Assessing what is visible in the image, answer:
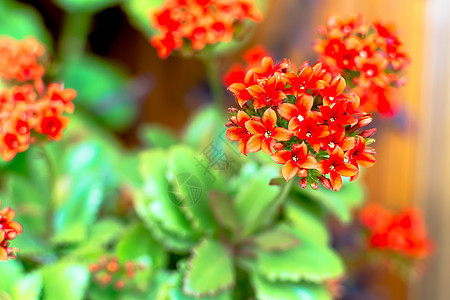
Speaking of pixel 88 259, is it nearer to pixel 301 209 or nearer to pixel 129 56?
pixel 301 209

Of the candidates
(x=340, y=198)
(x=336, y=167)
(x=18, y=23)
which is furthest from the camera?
(x=18, y=23)

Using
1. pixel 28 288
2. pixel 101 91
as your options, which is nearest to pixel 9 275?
pixel 28 288

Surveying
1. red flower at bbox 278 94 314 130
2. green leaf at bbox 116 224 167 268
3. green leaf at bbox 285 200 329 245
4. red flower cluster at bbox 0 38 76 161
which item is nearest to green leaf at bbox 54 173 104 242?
green leaf at bbox 116 224 167 268

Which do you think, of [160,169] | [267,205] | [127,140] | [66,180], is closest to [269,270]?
[267,205]

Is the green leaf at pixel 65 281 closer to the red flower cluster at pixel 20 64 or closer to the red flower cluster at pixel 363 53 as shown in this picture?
the red flower cluster at pixel 20 64

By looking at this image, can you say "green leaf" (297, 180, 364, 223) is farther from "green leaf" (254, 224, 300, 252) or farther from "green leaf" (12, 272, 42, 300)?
"green leaf" (12, 272, 42, 300)

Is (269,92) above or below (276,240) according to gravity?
above

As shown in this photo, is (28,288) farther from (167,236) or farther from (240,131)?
(240,131)
